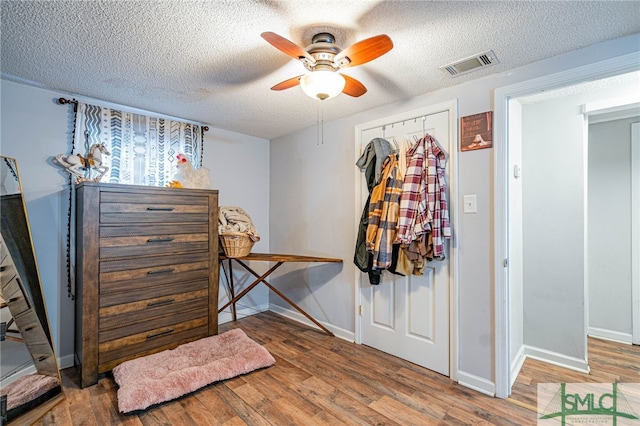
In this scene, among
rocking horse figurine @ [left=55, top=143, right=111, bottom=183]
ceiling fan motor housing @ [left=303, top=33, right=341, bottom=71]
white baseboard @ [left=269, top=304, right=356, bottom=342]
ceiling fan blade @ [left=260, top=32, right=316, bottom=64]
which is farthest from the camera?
white baseboard @ [left=269, top=304, right=356, bottom=342]

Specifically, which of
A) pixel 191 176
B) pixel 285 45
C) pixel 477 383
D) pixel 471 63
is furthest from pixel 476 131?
pixel 191 176

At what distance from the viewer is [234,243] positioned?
2.70m

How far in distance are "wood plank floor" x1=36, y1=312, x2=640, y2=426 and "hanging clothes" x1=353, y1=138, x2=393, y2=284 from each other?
2.46ft

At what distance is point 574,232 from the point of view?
7.70 ft

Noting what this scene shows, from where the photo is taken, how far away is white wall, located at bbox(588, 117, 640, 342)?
273cm

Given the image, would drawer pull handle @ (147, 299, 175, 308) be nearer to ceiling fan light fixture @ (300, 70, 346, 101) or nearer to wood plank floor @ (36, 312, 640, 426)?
wood plank floor @ (36, 312, 640, 426)

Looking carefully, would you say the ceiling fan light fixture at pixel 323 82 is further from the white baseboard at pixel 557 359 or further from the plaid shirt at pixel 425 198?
the white baseboard at pixel 557 359

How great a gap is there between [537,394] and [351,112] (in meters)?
2.62

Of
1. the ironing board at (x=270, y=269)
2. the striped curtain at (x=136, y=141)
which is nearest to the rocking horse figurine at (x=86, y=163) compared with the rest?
the striped curtain at (x=136, y=141)

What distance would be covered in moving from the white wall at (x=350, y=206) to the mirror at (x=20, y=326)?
2132 millimetres

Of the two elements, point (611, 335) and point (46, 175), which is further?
point (611, 335)

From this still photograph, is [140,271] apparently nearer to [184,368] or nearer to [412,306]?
[184,368]

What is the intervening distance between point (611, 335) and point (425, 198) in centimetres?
251

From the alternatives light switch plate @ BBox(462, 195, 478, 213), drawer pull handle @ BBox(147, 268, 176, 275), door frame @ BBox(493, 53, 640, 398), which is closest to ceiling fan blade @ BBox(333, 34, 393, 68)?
door frame @ BBox(493, 53, 640, 398)
